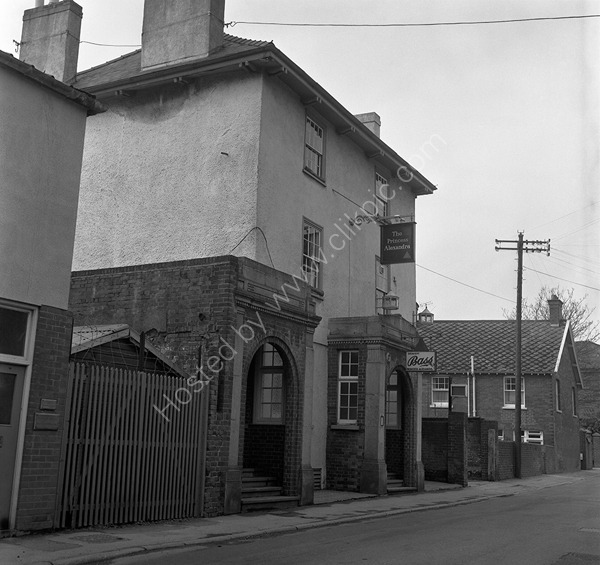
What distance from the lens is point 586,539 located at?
11664mm

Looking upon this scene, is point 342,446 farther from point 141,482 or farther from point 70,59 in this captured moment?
point 70,59

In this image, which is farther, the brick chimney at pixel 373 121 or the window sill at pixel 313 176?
the brick chimney at pixel 373 121

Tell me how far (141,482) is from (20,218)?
467cm

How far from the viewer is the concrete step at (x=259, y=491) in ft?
48.8

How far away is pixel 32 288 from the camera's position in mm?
10633

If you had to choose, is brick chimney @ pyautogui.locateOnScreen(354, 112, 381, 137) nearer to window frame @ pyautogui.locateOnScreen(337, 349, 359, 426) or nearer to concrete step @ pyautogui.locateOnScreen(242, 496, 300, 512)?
window frame @ pyautogui.locateOnScreen(337, 349, 359, 426)

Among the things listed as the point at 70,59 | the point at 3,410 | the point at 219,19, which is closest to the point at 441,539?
the point at 3,410

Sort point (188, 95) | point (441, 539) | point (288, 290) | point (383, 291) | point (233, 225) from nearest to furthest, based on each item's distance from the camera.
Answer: point (441, 539)
point (288, 290)
point (233, 225)
point (188, 95)
point (383, 291)

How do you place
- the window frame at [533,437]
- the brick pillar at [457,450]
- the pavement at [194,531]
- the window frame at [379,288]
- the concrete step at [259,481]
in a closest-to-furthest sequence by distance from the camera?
the pavement at [194,531]
the concrete step at [259,481]
the window frame at [379,288]
the brick pillar at [457,450]
the window frame at [533,437]

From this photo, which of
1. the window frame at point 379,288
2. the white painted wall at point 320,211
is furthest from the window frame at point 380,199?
the window frame at point 379,288

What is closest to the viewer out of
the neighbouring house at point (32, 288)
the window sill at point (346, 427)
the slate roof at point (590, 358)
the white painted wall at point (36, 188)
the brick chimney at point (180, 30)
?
the neighbouring house at point (32, 288)

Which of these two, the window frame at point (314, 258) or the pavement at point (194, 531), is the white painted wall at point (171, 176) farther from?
the pavement at point (194, 531)

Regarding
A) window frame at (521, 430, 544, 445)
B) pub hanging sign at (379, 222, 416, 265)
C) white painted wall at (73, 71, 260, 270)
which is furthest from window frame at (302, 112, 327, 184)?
window frame at (521, 430, 544, 445)

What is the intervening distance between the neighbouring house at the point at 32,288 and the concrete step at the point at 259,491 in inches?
194
